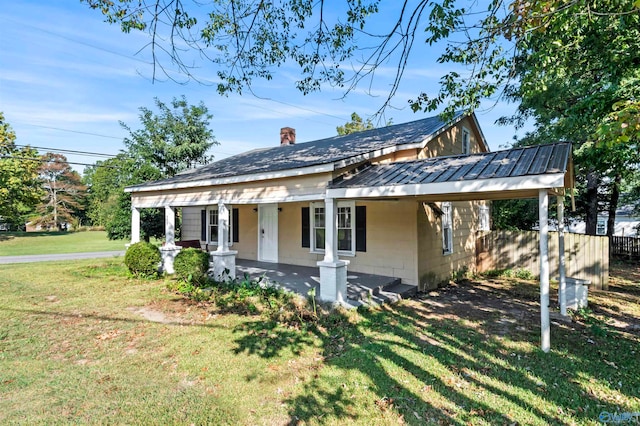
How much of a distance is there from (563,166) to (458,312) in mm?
3525

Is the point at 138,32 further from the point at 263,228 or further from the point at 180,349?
the point at 263,228

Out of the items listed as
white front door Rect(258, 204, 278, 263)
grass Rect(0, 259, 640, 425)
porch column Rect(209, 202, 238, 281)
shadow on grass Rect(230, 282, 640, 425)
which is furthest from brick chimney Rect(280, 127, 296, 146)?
shadow on grass Rect(230, 282, 640, 425)

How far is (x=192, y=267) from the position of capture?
29.3 ft

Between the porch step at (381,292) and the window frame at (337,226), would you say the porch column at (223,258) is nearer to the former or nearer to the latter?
the window frame at (337,226)

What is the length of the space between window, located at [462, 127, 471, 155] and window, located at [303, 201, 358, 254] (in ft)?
16.9

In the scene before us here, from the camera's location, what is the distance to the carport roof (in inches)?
198

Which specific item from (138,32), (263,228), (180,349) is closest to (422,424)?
(180,349)

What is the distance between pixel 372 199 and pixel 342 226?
1787mm

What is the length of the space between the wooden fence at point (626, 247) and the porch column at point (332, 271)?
1694 centimetres

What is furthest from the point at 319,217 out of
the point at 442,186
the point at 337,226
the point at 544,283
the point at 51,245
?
the point at 51,245

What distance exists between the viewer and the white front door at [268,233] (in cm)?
1169

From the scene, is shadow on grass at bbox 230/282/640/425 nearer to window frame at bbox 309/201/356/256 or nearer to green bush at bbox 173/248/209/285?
window frame at bbox 309/201/356/256

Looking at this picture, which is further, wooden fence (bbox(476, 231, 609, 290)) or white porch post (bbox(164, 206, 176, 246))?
white porch post (bbox(164, 206, 176, 246))

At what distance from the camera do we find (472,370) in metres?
4.25
